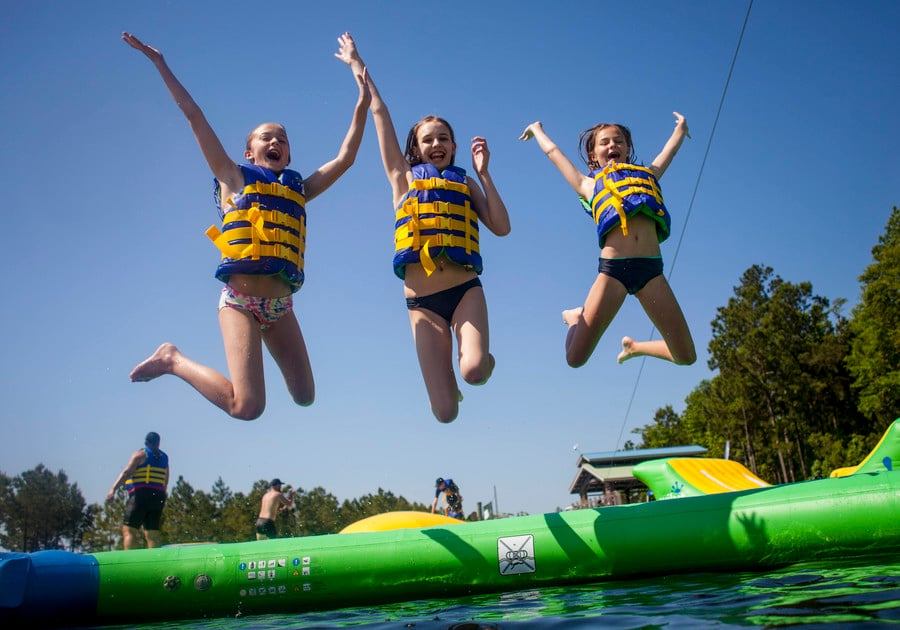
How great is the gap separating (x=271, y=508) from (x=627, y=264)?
7459mm

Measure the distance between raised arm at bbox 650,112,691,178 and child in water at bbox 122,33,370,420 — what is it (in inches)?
106

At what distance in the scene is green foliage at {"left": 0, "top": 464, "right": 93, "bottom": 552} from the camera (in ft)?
161

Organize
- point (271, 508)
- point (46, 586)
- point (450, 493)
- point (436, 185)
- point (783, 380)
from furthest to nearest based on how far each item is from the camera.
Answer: point (783, 380)
point (450, 493)
point (271, 508)
point (436, 185)
point (46, 586)

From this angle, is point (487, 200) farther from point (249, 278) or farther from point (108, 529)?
point (108, 529)

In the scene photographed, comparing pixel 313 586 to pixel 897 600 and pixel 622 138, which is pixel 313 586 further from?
pixel 622 138

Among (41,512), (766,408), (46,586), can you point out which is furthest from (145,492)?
(41,512)

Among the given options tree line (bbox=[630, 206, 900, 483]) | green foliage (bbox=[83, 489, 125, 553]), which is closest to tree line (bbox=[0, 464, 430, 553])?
green foliage (bbox=[83, 489, 125, 553])

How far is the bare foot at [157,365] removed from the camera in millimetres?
4359

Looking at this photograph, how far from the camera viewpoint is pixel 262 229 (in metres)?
4.44

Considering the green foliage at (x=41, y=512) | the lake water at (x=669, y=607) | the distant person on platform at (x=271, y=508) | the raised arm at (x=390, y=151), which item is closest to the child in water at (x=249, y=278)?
the raised arm at (x=390, y=151)

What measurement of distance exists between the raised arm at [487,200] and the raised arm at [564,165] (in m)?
0.60

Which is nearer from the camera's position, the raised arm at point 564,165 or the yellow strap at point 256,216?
the yellow strap at point 256,216

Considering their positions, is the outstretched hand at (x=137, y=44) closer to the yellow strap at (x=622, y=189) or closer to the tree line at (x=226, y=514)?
the yellow strap at (x=622, y=189)

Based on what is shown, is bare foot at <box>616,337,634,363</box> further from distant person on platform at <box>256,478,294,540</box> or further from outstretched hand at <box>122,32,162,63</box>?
distant person on platform at <box>256,478,294,540</box>
